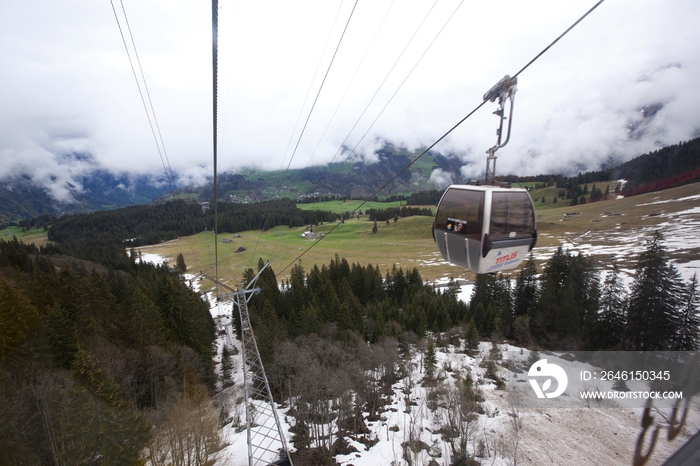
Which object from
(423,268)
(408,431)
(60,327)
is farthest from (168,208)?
(408,431)

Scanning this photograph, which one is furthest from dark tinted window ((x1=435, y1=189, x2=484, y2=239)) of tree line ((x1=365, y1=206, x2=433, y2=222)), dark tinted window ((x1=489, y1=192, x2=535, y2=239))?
tree line ((x1=365, y1=206, x2=433, y2=222))

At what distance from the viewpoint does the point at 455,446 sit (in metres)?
30.6

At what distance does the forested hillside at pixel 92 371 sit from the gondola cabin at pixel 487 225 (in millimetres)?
22852

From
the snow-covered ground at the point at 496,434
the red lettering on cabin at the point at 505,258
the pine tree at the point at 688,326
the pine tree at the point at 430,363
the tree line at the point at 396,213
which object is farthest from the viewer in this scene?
the tree line at the point at 396,213

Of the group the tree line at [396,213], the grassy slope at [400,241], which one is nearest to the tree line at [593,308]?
the grassy slope at [400,241]

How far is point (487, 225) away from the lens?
359 inches

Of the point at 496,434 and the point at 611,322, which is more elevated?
the point at 611,322

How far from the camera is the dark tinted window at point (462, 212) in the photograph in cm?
931

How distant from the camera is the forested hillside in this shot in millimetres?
18062

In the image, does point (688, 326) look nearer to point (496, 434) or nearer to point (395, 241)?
point (496, 434)

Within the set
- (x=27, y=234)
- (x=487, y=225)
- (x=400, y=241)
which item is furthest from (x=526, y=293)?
(x=27, y=234)

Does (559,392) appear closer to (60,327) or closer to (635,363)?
(635,363)

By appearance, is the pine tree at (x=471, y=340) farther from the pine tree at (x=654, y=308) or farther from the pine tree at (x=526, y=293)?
the pine tree at (x=654, y=308)

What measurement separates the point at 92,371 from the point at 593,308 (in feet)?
182
